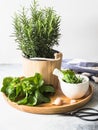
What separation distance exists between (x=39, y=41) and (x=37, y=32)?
0.09ft

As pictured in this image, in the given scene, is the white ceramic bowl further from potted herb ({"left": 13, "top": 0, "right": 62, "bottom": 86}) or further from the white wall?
the white wall

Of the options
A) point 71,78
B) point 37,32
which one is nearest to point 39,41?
point 37,32

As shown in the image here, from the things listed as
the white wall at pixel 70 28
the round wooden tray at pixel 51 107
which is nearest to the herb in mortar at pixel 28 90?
the round wooden tray at pixel 51 107

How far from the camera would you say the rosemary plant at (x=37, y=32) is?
2.65ft

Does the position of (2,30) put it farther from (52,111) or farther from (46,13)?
(52,111)

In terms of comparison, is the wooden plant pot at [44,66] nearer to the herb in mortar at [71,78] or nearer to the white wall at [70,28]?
the herb in mortar at [71,78]

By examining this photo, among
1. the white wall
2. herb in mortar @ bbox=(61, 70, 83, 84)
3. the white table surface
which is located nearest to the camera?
the white table surface

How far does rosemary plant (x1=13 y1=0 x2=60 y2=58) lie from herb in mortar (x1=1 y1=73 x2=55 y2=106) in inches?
3.7

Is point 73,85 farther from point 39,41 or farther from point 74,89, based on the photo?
point 39,41

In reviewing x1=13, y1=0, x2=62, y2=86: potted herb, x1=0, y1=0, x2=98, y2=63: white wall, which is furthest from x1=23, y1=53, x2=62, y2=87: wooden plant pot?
x1=0, y1=0, x2=98, y2=63: white wall

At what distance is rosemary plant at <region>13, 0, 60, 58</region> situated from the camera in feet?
2.65

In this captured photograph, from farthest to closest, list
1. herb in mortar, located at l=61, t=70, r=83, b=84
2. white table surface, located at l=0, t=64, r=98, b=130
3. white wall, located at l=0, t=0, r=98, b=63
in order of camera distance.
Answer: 1. white wall, located at l=0, t=0, r=98, b=63
2. herb in mortar, located at l=61, t=70, r=83, b=84
3. white table surface, located at l=0, t=64, r=98, b=130

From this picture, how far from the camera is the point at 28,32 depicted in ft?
2.61

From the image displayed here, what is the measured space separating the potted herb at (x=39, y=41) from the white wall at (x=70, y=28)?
0.26 meters
